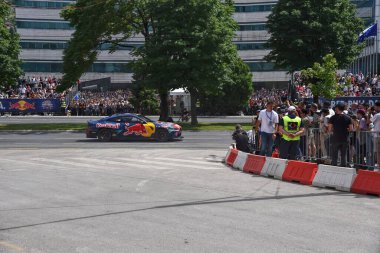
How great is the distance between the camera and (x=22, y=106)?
55.5 m

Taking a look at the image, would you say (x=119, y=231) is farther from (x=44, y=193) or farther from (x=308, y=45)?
(x=308, y=45)

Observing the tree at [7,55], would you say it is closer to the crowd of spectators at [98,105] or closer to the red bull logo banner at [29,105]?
the red bull logo banner at [29,105]

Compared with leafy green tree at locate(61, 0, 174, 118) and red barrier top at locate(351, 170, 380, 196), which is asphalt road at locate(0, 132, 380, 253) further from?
leafy green tree at locate(61, 0, 174, 118)

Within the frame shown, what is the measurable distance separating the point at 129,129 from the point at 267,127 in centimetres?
1261

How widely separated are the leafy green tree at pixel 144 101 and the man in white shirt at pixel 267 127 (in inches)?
1621

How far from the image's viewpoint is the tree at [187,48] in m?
37.8

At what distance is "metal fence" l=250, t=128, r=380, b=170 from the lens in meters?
13.7

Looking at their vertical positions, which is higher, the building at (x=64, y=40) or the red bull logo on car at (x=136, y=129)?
the building at (x=64, y=40)

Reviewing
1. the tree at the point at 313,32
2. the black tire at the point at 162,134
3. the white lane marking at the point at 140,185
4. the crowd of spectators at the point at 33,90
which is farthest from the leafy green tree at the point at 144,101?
the white lane marking at the point at 140,185

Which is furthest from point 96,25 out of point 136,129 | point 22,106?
point 22,106

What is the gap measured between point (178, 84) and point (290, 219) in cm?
2964

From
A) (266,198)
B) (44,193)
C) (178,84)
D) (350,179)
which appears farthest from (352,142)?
(178,84)

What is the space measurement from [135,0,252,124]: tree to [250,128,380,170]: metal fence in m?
21.7

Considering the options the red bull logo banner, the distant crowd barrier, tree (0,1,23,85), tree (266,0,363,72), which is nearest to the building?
the red bull logo banner
